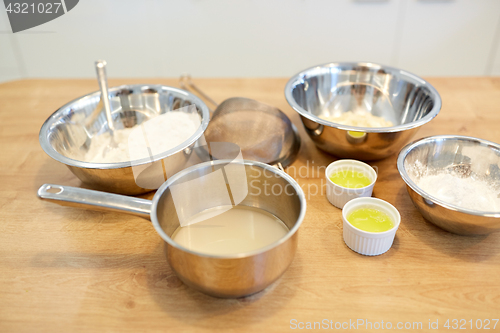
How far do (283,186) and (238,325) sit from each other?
236 mm

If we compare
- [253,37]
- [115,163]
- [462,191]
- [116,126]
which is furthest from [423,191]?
[253,37]

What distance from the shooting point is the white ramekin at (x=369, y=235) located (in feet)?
2.16

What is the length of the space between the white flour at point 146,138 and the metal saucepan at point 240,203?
197 millimetres

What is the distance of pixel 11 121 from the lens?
1.11 m

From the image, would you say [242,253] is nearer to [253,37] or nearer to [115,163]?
[115,163]

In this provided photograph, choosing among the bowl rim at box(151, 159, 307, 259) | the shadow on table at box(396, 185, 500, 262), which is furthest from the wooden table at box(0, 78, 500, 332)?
the bowl rim at box(151, 159, 307, 259)

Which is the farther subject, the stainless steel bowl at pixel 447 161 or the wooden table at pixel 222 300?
the stainless steel bowl at pixel 447 161

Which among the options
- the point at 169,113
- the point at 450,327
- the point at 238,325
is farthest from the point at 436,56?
the point at 238,325

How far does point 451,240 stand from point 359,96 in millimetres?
490

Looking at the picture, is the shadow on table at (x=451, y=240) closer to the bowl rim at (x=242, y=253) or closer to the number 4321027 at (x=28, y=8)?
the bowl rim at (x=242, y=253)

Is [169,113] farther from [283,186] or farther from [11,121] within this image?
[11,121]

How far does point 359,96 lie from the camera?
3.51 ft

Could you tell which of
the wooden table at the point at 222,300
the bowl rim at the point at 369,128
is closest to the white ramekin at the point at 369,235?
the wooden table at the point at 222,300

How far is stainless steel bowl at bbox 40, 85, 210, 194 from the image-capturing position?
744mm
